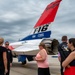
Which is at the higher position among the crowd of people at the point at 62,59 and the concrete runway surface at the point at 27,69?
the crowd of people at the point at 62,59

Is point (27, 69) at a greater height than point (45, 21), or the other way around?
point (45, 21)

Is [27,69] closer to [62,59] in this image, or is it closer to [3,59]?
[3,59]

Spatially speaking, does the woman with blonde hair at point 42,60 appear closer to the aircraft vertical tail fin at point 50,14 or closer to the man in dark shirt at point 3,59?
the man in dark shirt at point 3,59

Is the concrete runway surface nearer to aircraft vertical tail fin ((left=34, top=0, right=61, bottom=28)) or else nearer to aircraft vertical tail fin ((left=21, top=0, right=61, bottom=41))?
aircraft vertical tail fin ((left=21, top=0, right=61, bottom=41))

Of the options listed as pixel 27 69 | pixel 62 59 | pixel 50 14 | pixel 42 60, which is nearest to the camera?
pixel 62 59

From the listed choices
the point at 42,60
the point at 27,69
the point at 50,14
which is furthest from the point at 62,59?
the point at 50,14

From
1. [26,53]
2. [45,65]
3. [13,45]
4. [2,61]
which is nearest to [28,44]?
[26,53]

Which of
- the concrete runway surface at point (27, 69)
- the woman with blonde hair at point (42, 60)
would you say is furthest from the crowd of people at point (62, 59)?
the concrete runway surface at point (27, 69)

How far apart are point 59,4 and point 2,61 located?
27.7ft

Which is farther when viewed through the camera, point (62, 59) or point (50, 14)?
point (50, 14)

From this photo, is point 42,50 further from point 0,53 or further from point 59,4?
point 59,4

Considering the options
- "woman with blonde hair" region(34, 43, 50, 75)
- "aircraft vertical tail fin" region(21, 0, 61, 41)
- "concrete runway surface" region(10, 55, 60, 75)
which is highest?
"aircraft vertical tail fin" region(21, 0, 61, 41)

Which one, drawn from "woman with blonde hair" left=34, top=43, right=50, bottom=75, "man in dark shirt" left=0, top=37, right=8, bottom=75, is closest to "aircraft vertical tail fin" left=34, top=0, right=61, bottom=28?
"woman with blonde hair" left=34, top=43, right=50, bottom=75

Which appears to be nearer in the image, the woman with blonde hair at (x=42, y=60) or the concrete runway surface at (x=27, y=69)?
the woman with blonde hair at (x=42, y=60)
